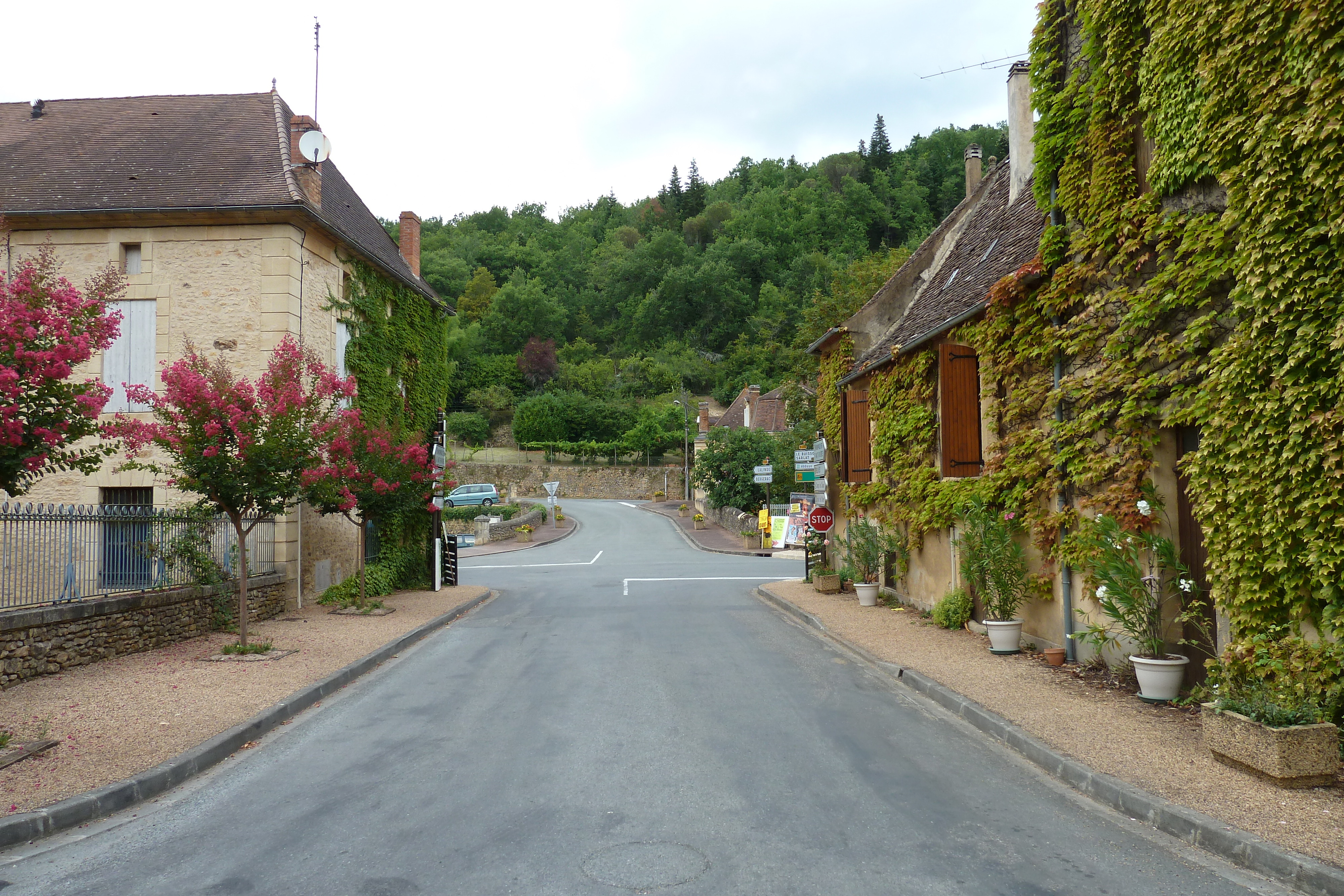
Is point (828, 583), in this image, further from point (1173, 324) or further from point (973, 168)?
point (1173, 324)

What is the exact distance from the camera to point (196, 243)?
1443cm

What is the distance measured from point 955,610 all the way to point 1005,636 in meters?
2.12

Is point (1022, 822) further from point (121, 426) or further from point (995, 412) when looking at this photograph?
point (121, 426)

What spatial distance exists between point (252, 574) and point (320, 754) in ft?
26.8

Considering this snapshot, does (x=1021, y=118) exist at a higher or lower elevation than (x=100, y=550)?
higher

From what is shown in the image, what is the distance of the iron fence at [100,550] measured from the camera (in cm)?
859

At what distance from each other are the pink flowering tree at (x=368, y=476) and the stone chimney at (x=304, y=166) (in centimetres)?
427

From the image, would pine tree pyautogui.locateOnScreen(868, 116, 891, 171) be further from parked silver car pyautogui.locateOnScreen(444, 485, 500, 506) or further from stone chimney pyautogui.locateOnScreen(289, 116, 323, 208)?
stone chimney pyautogui.locateOnScreen(289, 116, 323, 208)

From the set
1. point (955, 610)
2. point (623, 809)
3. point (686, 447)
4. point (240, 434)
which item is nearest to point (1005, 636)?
point (955, 610)

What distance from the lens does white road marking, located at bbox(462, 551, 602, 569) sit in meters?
27.4

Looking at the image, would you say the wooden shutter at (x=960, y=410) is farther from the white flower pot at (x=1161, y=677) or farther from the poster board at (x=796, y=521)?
the poster board at (x=796, y=521)

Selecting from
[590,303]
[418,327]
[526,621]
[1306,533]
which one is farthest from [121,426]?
[590,303]

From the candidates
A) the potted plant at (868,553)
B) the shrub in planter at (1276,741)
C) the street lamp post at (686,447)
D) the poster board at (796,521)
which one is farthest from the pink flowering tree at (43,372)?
the street lamp post at (686,447)

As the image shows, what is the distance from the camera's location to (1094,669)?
8.66 metres
